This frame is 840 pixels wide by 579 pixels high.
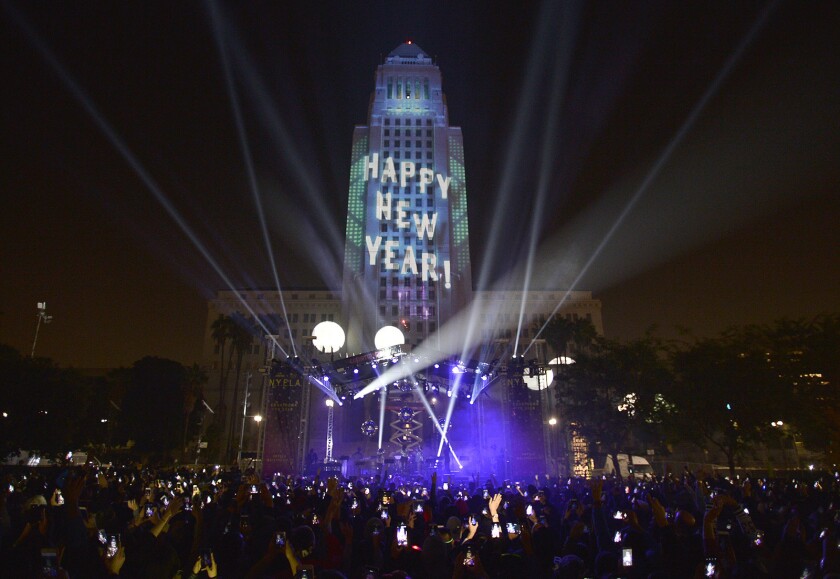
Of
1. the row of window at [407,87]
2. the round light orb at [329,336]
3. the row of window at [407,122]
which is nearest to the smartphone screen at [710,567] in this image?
the round light orb at [329,336]

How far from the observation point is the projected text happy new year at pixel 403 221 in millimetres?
67500

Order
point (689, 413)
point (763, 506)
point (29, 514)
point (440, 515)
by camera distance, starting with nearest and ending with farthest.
→ point (29, 514), point (440, 515), point (763, 506), point (689, 413)

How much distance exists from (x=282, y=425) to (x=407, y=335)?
38.2 meters

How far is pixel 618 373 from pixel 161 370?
133 ft

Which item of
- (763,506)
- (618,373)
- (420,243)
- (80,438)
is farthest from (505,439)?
(420,243)

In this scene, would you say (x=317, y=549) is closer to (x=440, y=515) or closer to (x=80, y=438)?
(x=440, y=515)

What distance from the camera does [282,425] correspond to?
94.3 feet

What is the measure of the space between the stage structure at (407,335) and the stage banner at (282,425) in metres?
0.08

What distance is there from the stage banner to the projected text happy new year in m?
39.7

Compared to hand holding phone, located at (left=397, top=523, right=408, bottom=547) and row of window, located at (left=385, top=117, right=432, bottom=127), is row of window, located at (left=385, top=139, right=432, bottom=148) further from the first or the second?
hand holding phone, located at (left=397, top=523, right=408, bottom=547)

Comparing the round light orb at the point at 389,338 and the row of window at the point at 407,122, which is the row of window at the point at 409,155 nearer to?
the row of window at the point at 407,122

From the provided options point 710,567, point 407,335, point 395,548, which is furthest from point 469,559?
point 407,335

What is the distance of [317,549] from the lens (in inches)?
259

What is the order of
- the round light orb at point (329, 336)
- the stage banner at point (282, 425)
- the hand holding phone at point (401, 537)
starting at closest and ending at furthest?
the hand holding phone at point (401, 537)
the round light orb at point (329, 336)
the stage banner at point (282, 425)
